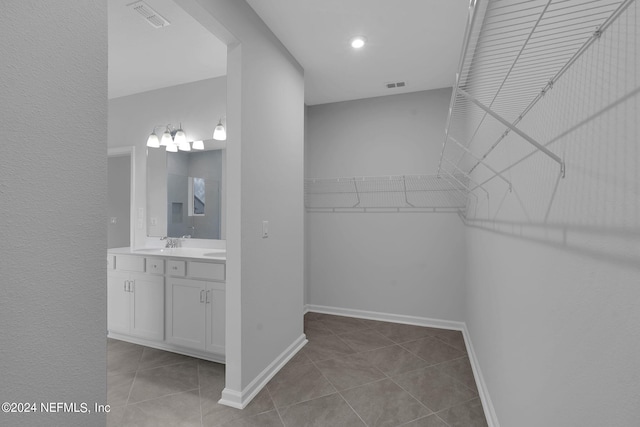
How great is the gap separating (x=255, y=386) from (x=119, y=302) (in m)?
1.66

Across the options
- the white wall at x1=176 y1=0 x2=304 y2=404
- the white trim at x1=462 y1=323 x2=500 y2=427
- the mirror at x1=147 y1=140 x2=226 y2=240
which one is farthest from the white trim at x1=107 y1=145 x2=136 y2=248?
the white trim at x1=462 y1=323 x2=500 y2=427

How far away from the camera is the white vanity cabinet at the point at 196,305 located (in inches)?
96.3

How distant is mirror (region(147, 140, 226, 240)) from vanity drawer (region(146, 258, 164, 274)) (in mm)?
595

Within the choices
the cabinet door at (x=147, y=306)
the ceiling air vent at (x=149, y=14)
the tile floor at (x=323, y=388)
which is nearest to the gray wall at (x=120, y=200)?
the cabinet door at (x=147, y=306)

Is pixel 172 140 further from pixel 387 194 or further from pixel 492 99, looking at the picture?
pixel 492 99

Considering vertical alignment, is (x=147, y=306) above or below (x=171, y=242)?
below

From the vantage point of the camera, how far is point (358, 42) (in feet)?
8.04

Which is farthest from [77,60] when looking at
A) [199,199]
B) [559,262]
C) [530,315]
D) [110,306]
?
[110,306]

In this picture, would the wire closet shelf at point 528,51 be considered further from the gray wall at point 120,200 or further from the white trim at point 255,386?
the gray wall at point 120,200

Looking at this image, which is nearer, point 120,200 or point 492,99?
point 492,99

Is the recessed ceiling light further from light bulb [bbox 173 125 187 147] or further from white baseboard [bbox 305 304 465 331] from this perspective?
white baseboard [bbox 305 304 465 331]

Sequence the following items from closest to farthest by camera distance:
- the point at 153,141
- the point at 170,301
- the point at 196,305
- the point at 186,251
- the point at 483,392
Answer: the point at 483,392 → the point at 196,305 → the point at 170,301 → the point at 186,251 → the point at 153,141

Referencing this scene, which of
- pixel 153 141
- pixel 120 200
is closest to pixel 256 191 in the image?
pixel 153 141

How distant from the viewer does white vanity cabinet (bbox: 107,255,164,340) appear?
270cm
